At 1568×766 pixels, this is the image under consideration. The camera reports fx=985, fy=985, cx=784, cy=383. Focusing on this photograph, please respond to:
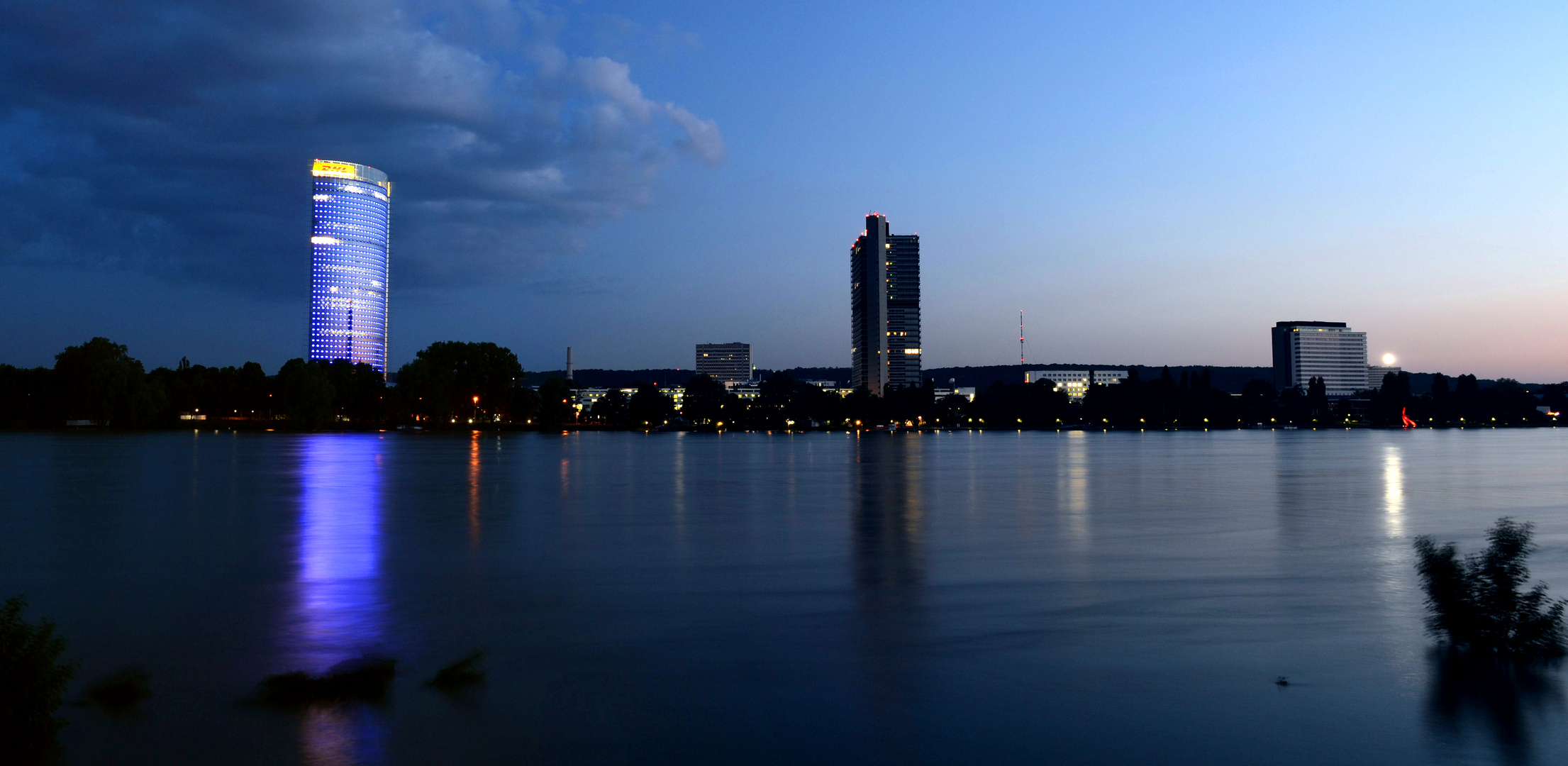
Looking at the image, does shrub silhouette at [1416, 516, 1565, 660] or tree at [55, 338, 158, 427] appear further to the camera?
tree at [55, 338, 158, 427]

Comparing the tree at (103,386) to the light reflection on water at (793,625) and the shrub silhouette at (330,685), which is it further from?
the shrub silhouette at (330,685)

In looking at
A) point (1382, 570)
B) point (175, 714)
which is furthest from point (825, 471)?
point (175, 714)

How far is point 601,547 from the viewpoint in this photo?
73.2 feet

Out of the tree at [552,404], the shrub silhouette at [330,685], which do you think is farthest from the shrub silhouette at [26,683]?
the tree at [552,404]

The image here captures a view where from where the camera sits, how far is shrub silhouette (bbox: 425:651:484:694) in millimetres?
10578

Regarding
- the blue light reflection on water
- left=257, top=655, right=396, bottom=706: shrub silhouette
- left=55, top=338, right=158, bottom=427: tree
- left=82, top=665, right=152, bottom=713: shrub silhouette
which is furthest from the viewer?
left=55, top=338, right=158, bottom=427: tree

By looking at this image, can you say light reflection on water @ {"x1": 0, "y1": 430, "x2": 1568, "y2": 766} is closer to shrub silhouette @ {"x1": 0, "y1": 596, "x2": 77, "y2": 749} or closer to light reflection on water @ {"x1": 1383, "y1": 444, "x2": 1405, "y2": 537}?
light reflection on water @ {"x1": 1383, "y1": 444, "x2": 1405, "y2": 537}

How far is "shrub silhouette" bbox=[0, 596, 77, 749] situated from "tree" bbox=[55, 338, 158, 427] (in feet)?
499

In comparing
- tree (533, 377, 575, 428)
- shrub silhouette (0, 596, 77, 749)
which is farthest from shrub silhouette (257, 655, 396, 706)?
tree (533, 377, 575, 428)

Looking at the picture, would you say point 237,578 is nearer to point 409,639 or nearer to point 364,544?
point 364,544

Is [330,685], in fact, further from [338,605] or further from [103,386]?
[103,386]

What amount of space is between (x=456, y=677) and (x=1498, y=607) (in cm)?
1221

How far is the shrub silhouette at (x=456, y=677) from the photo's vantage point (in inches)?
416

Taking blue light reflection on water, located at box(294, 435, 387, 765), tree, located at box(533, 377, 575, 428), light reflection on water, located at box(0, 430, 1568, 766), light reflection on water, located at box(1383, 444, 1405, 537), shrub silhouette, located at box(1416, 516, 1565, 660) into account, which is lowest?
light reflection on water, located at box(1383, 444, 1405, 537)
